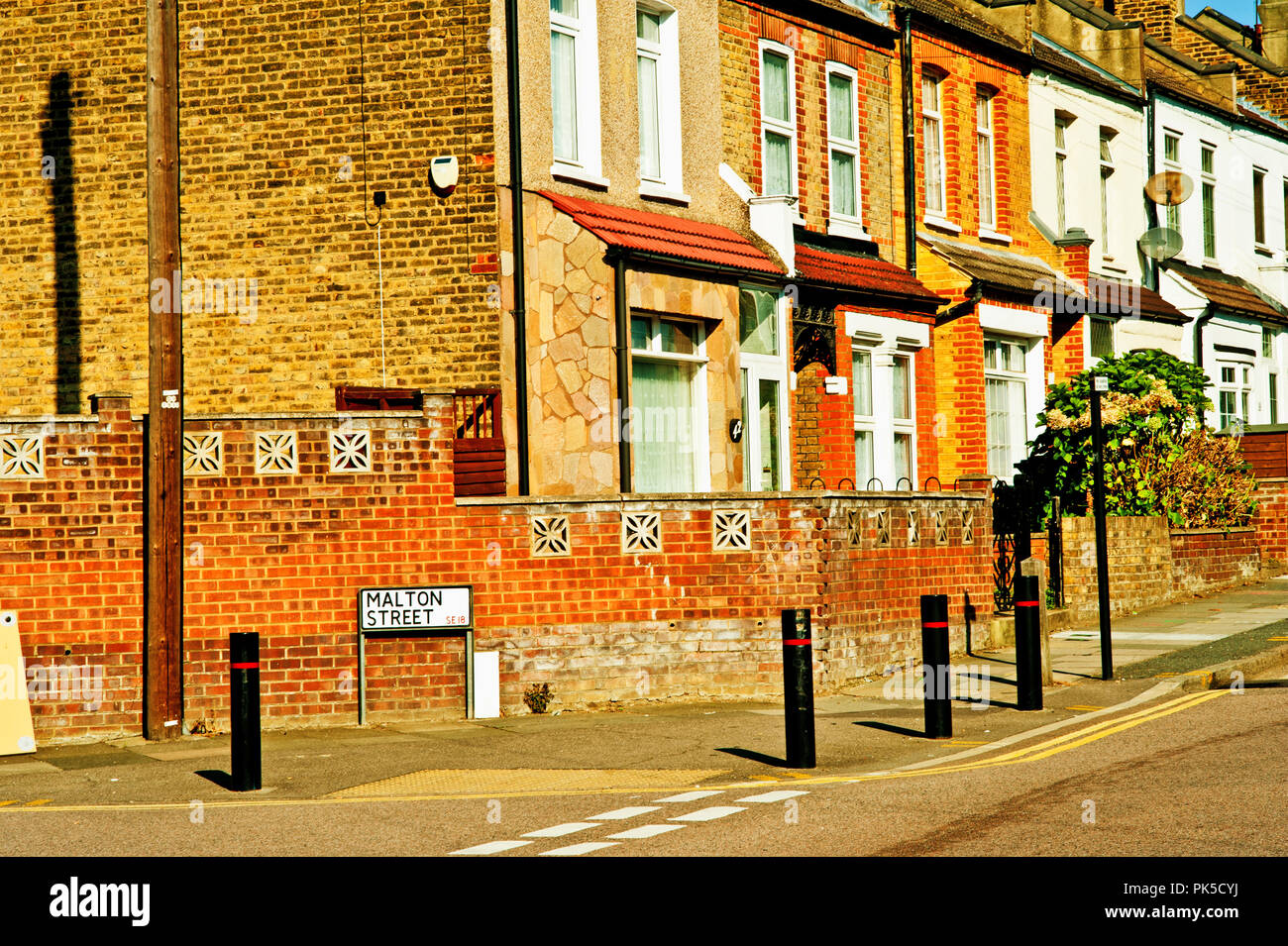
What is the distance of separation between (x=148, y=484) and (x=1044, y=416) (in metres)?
14.2

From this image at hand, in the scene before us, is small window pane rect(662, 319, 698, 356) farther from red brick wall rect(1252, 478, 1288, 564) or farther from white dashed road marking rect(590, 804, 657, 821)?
red brick wall rect(1252, 478, 1288, 564)

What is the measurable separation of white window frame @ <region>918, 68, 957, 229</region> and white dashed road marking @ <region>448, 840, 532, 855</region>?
16523 mm

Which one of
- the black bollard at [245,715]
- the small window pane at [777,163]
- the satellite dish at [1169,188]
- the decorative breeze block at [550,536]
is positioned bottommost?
the black bollard at [245,715]

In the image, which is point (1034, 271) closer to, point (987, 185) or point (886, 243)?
point (987, 185)

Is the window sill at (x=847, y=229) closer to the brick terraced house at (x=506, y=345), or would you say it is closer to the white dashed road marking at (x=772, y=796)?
the brick terraced house at (x=506, y=345)

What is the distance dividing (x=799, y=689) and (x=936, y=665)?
1404 mm

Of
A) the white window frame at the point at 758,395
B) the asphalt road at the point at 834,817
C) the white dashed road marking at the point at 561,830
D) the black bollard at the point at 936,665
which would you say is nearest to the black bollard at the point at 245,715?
the asphalt road at the point at 834,817

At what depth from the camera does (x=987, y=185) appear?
81.2 feet

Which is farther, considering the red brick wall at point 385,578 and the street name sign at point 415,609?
the street name sign at point 415,609

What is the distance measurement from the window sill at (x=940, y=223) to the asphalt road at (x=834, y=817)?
1299 centimetres

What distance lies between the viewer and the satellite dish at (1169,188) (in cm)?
2931

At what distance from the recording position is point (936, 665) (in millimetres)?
11773

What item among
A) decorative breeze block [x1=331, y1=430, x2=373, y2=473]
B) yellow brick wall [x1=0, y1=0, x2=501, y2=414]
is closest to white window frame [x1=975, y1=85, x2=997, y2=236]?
yellow brick wall [x1=0, y1=0, x2=501, y2=414]

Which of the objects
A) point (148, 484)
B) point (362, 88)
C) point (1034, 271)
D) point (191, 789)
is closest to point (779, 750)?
point (191, 789)
